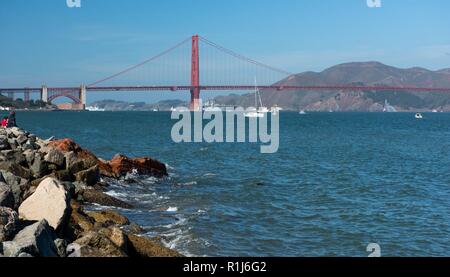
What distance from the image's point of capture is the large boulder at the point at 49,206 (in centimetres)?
657

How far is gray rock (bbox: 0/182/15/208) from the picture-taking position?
6.51 metres

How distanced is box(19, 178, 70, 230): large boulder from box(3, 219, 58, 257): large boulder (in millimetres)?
610

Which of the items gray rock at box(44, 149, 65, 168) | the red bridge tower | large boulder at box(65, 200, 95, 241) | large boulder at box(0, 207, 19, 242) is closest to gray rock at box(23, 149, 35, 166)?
gray rock at box(44, 149, 65, 168)

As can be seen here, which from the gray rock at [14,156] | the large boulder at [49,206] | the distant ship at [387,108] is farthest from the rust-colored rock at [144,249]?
the distant ship at [387,108]

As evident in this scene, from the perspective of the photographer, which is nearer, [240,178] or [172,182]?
[172,182]

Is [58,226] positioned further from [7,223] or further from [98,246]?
[7,223]

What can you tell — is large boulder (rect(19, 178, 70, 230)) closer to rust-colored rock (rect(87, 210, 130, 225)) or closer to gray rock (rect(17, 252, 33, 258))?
gray rock (rect(17, 252, 33, 258))

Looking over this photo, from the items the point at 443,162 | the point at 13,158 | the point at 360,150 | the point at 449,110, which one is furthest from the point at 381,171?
the point at 449,110

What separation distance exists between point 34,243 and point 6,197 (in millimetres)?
1532

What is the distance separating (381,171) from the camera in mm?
20094

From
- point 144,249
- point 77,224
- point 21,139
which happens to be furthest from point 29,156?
point 144,249
